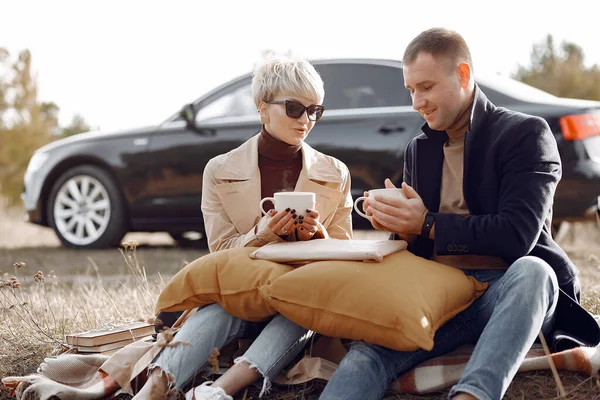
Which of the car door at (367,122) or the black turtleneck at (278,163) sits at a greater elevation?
the black turtleneck at (278,163)

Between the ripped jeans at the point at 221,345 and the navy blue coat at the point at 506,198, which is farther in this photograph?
the ripped jeans at the point at 221,345

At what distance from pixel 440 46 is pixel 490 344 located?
3.51ft

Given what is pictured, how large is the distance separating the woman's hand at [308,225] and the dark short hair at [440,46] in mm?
652

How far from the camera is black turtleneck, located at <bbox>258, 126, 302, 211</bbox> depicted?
3482 millimetres

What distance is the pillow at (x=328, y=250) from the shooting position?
2.76 m

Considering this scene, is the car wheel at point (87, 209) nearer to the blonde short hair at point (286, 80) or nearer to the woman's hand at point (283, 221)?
the blonde short hair at point (286, 80)

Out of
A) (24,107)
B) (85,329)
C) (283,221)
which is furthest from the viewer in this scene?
(24,107)

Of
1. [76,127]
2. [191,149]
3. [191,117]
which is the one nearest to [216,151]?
[191,149]

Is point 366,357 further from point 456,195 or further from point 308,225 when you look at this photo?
point 456,195

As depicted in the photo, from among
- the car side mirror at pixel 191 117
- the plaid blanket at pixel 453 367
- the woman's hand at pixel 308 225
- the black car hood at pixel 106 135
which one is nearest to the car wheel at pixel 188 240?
the black car hood at pixel 106 135

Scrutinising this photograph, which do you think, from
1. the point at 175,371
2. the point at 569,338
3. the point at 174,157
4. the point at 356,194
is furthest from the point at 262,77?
the point at 174,157

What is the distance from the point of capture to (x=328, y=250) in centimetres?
285

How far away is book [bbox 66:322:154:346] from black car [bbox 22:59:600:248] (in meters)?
3.30

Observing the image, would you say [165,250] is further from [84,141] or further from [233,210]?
[233,210]
